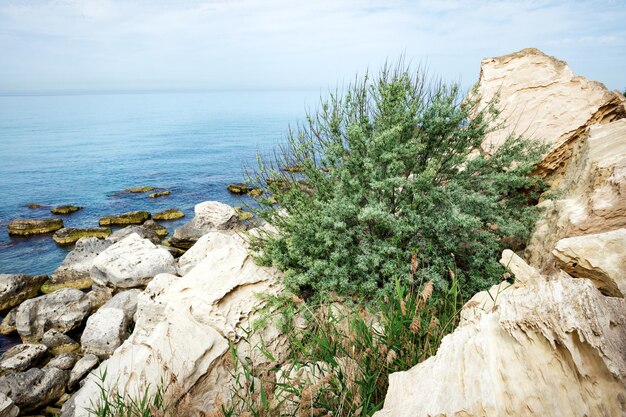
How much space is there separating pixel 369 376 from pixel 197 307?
12.9ft

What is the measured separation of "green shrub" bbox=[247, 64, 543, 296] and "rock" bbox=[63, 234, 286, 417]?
74 cm

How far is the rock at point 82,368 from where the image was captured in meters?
8.55

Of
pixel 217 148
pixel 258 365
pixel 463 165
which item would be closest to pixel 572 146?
pixel 463 165

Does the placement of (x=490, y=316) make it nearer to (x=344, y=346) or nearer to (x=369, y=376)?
(x=369, y=376)

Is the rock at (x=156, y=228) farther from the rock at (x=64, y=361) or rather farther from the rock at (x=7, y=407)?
the rock at (x=7, y=407)

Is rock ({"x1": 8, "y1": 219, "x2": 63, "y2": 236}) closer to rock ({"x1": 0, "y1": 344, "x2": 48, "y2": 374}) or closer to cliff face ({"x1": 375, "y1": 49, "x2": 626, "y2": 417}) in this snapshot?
rock ({"x1": 0, "y1": 344, "x2": 48, "y2": 374})

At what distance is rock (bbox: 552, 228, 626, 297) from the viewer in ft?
10.5

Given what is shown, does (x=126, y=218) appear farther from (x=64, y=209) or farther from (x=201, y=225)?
(x=201, y=225)

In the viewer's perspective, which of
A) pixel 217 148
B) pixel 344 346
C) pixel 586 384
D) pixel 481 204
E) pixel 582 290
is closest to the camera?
pixel 586 384

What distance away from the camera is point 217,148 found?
45281 mm

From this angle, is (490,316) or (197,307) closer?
(490,316)

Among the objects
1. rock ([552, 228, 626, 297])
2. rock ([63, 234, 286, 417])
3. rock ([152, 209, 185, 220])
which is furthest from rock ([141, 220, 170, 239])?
rock ([552, 228, 626, 297])

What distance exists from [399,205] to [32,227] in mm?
19731

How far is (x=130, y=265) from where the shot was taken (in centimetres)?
1177
